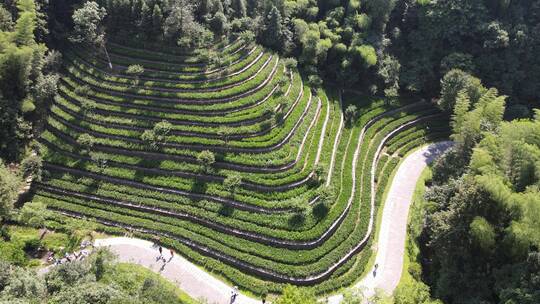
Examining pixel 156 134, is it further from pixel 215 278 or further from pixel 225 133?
pixel 215 278

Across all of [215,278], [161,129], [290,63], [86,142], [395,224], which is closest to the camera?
[215,278]

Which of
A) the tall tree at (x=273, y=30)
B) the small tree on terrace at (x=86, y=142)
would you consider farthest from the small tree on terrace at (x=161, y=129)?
the tall tree at (x=273, y=30)

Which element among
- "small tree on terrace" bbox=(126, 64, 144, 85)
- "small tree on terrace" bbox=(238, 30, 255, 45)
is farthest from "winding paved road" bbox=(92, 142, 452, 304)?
"small tree on terrace" bbox=(238, 30, 255, 45)

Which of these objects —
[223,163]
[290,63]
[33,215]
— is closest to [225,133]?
[223,163]

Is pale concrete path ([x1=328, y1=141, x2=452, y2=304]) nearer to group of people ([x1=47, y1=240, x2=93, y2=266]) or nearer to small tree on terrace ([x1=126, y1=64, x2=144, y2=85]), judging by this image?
group of people ([x1=47, y1=240, x2=93, y2=266])

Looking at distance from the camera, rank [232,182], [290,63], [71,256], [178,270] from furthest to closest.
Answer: [290,63]
[232,182]
[178,270]
[71,256]

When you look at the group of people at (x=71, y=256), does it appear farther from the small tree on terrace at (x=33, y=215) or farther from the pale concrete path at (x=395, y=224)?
the pale concrete path at (x=395, y=224)

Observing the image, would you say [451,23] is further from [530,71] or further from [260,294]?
[260,294]
